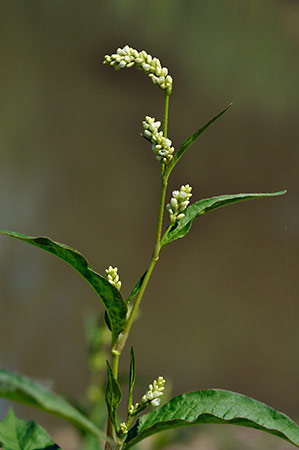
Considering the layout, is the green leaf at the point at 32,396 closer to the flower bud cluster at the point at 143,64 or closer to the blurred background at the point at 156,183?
the flower bud cluster at the point at 143,64

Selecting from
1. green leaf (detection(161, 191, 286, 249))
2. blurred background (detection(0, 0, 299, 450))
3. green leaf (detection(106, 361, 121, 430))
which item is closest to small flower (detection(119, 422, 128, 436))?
green leaf (detection(106, 361, 121, 430))

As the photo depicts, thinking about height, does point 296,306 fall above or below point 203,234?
below

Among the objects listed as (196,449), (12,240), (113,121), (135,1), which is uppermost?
(135,1)

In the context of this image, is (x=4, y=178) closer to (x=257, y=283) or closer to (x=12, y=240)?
(x=12, y=240)

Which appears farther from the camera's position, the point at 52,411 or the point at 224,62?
the point at 224,62

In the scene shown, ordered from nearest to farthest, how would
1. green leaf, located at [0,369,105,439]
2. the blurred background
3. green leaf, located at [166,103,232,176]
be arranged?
green leaf, located at [0,369,105,439]
green leaf, located at [166,103,232,176]
the blurred background

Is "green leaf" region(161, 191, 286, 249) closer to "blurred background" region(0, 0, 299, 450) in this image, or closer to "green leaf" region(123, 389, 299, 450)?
"green leaf" region(123, 389, 299, 450)

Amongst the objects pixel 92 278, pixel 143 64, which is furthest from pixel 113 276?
pixel 143 64

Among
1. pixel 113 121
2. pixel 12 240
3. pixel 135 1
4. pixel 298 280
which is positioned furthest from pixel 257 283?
pixel 135 1
